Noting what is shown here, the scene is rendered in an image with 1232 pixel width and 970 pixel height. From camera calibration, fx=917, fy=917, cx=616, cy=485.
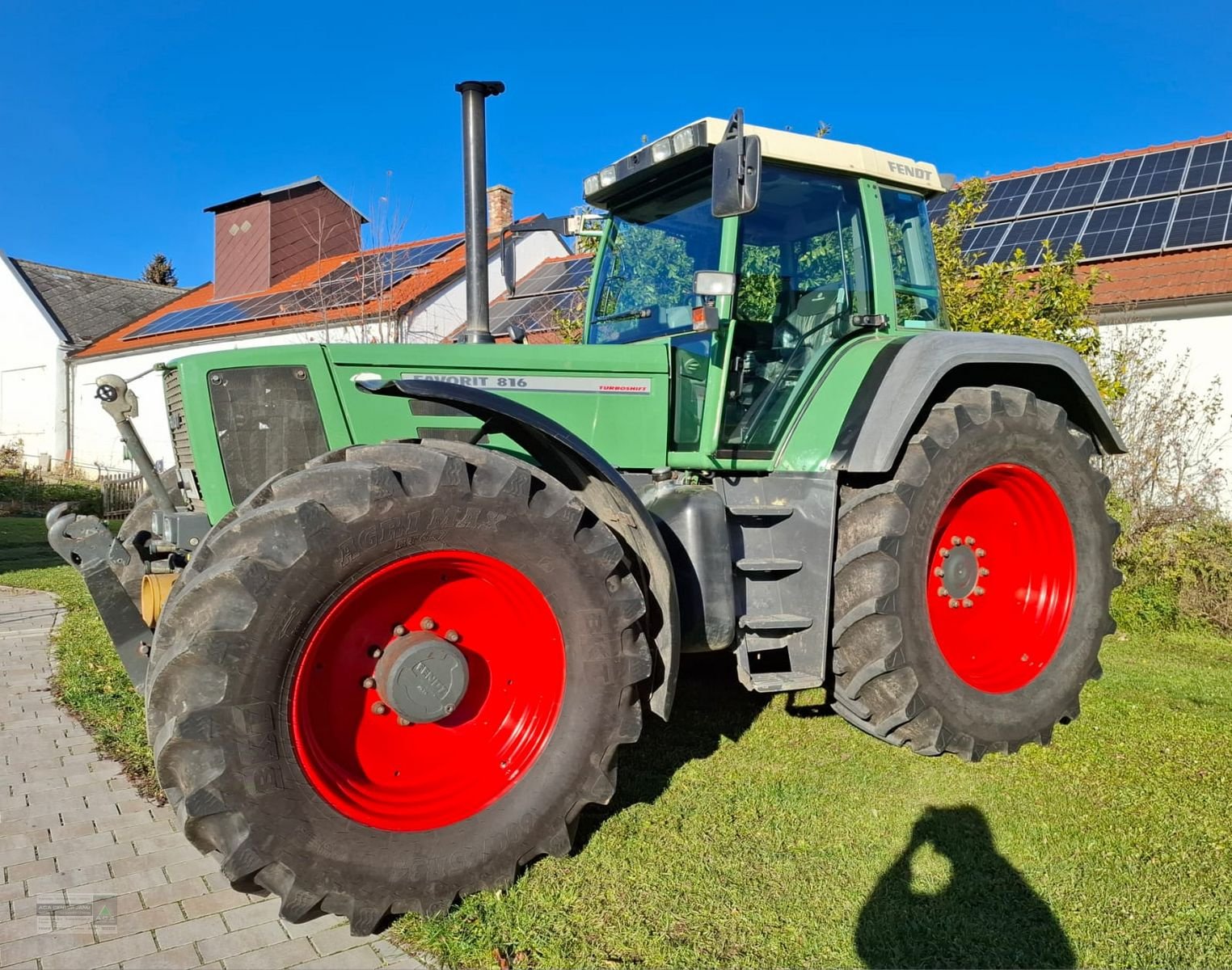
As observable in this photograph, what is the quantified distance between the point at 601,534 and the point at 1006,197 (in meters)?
12.0

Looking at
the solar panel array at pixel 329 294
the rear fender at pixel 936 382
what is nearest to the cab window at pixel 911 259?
the rear fender at pixel 936 382

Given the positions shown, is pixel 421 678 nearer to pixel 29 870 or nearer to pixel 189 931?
pixel 189 931

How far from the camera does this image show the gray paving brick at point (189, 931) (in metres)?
2.59

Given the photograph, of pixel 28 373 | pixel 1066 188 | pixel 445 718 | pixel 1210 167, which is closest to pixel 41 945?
pixel 445 718

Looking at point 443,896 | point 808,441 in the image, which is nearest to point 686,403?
point 808,441

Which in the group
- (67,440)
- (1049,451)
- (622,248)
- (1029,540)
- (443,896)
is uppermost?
(622,248)

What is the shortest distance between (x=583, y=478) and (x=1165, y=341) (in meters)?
9.47

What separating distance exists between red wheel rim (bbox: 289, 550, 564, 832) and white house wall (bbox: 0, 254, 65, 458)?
2406cm

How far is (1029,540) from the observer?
4.40 m

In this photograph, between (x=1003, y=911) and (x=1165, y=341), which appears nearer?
(x=1003, y=911)

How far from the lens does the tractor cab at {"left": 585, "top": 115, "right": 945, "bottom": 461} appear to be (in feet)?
12.6

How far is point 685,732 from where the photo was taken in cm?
428

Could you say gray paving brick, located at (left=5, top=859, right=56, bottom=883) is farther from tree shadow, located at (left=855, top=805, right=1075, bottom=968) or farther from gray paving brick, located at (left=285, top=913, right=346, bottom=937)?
tree shadow, located at (left=855, top=805, right=1075, bottom=968)

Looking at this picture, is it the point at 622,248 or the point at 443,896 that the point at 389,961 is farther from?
the point at 622,248
